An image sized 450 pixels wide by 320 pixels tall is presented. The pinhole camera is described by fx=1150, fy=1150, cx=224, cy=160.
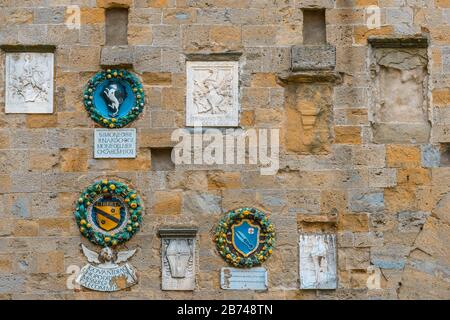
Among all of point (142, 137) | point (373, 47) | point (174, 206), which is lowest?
point (174, 206)

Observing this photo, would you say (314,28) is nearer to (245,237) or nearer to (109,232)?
(245,237)

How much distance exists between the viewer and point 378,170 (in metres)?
10.6

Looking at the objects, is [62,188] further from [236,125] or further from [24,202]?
[236,125]

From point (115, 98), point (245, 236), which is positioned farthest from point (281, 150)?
point (115, 98)

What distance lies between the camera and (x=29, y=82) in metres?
10.7

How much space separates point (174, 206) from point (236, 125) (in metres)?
0.94

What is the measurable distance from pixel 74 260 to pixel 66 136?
114cm

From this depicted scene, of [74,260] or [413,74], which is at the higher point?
[413,74]

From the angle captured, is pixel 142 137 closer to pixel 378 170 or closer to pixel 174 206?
pixel 174 206

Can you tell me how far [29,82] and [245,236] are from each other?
2461 millimetres

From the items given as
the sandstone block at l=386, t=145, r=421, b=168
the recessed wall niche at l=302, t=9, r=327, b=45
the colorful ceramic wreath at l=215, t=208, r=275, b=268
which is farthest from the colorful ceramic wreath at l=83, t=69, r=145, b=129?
the sandstone block at l=386, t=145, r=421, b=168

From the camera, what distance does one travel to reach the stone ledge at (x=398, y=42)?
35.0ft

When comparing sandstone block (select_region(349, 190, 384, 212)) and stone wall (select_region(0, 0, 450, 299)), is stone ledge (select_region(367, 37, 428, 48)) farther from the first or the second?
sandstone block (select_region(349, 190, 384, 212))

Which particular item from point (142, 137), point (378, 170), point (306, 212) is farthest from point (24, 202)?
point (378, 170)
